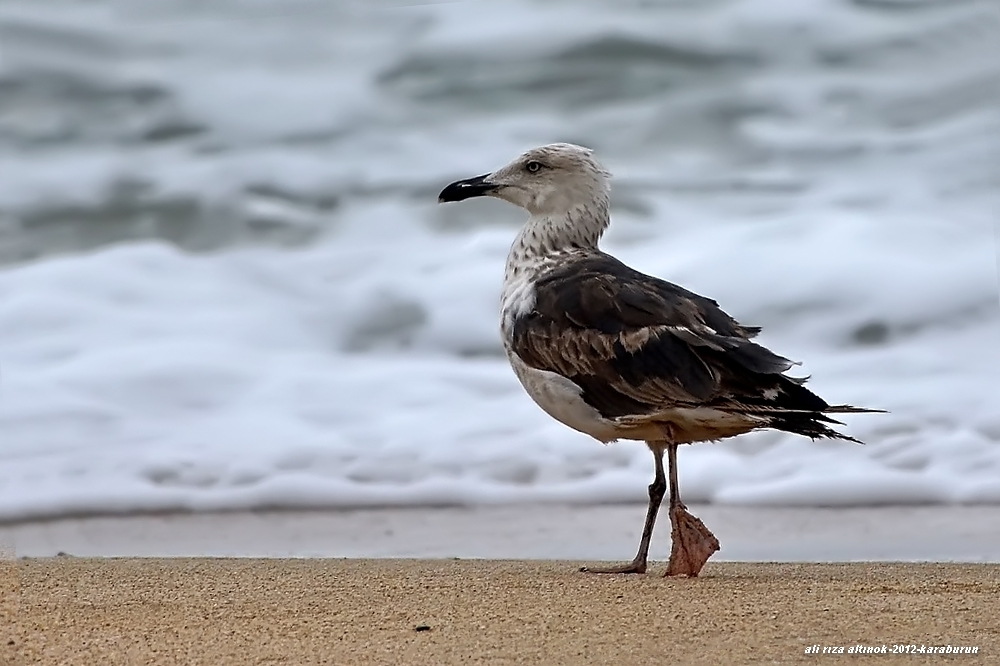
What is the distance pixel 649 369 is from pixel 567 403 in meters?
0.32

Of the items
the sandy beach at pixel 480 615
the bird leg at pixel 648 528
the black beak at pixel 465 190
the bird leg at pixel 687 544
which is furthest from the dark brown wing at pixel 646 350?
the black beak at pixel 465 190

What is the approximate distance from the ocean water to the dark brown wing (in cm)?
192

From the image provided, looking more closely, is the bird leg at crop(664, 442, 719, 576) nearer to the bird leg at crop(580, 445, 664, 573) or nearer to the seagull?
the seagull

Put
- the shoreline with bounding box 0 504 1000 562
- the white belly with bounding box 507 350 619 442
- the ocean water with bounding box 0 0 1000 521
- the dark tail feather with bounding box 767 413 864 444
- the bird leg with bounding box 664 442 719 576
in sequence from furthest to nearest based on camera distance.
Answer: the ocean water with bounding box 0 0 1000 521
the shoreline with bounding box 0 504 1000 562
the white belly with bounding box 507 350 619 442
the bird leg with bounding box 664 442 719 576
the dark tail feather with bounding box 767 413 864 444

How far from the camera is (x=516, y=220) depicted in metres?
10.3

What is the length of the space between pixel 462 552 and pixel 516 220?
4.87m

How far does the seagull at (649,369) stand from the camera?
4.48m

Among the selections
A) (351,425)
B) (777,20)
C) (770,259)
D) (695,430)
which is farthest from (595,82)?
(695,430)

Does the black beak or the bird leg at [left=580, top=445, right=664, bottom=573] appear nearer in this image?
the bird leg at [left=580, top=445, right=664, bottom=573]

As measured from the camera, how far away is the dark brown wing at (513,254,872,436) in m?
4.48

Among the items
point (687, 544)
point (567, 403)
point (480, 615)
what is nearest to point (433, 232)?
point (567, 403)

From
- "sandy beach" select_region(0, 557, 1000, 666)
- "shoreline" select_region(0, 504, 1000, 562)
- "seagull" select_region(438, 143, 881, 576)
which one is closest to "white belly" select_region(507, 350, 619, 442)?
"seagull" select_region(438, 143, 881, 576)

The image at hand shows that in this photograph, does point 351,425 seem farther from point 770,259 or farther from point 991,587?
point 991,587

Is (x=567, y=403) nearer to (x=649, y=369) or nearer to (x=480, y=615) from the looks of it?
(x=649, y=369)
